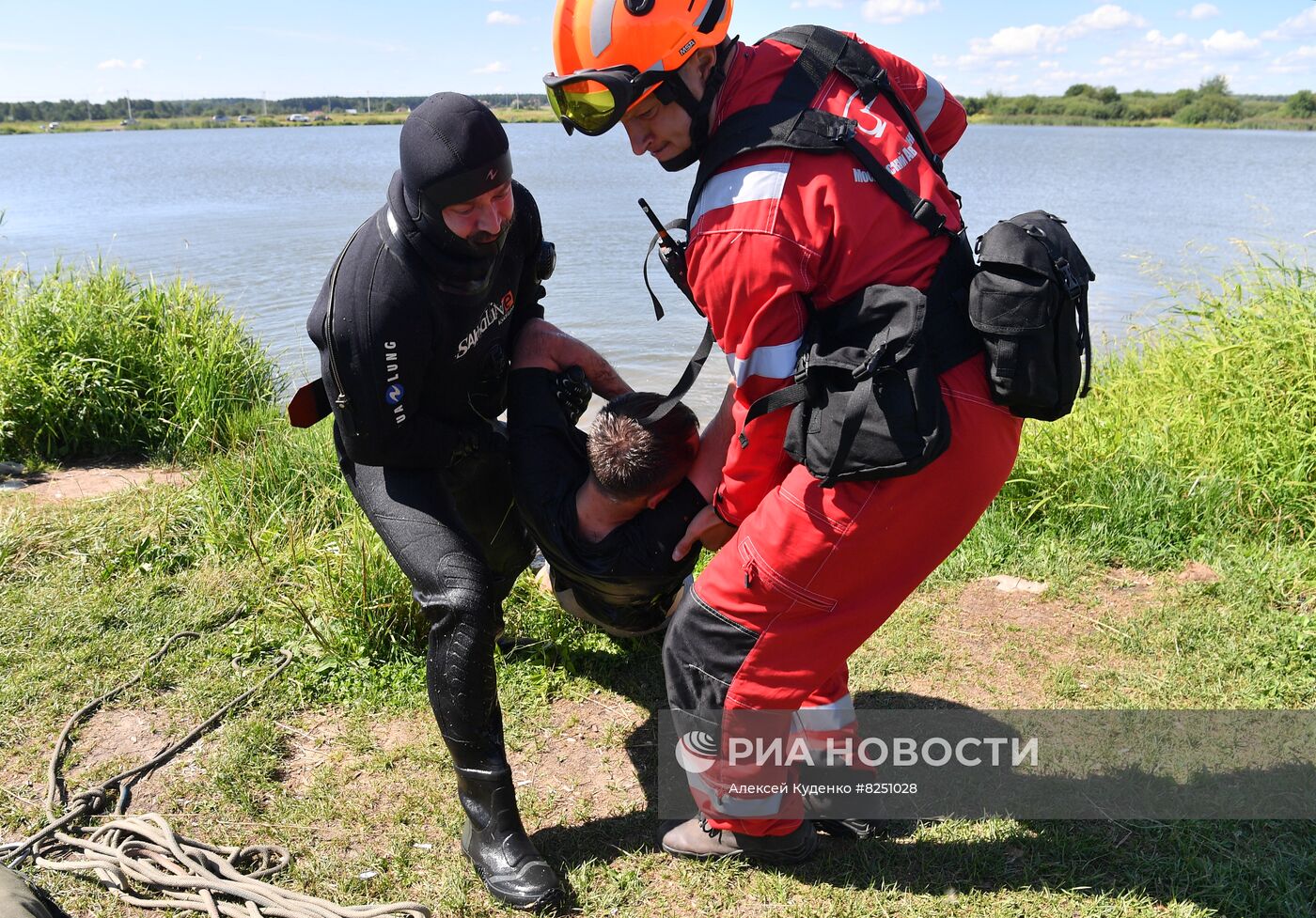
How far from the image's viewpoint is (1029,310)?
8.36 ft

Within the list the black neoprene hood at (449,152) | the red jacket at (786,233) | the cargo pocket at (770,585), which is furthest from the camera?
the black neoprene hood at (449,152)

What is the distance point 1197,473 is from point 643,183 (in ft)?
69.9

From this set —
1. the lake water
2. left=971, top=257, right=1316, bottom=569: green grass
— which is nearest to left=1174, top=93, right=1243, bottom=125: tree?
the lake water

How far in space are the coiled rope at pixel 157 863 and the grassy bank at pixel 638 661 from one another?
0.08 metres

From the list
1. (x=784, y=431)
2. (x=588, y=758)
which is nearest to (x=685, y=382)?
(x=784, y=431)

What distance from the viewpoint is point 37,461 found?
250 inches

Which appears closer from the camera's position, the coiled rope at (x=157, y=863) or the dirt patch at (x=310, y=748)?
the coiled rope at (x=157, y=863)

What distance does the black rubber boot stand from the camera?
10.1ft

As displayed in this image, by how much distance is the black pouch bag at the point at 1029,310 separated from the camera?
8.39ft

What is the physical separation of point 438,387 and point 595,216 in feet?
52.5

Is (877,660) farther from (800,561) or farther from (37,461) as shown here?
(37,461)

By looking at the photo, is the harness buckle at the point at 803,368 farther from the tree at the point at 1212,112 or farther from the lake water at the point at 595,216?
the tree at the point at 1212,112

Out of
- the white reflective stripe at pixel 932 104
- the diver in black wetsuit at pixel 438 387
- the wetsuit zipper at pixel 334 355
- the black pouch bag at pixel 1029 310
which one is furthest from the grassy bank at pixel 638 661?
the white reflective stripe at pixel 932 104

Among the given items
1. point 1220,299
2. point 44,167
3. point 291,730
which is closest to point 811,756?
point 291,730
